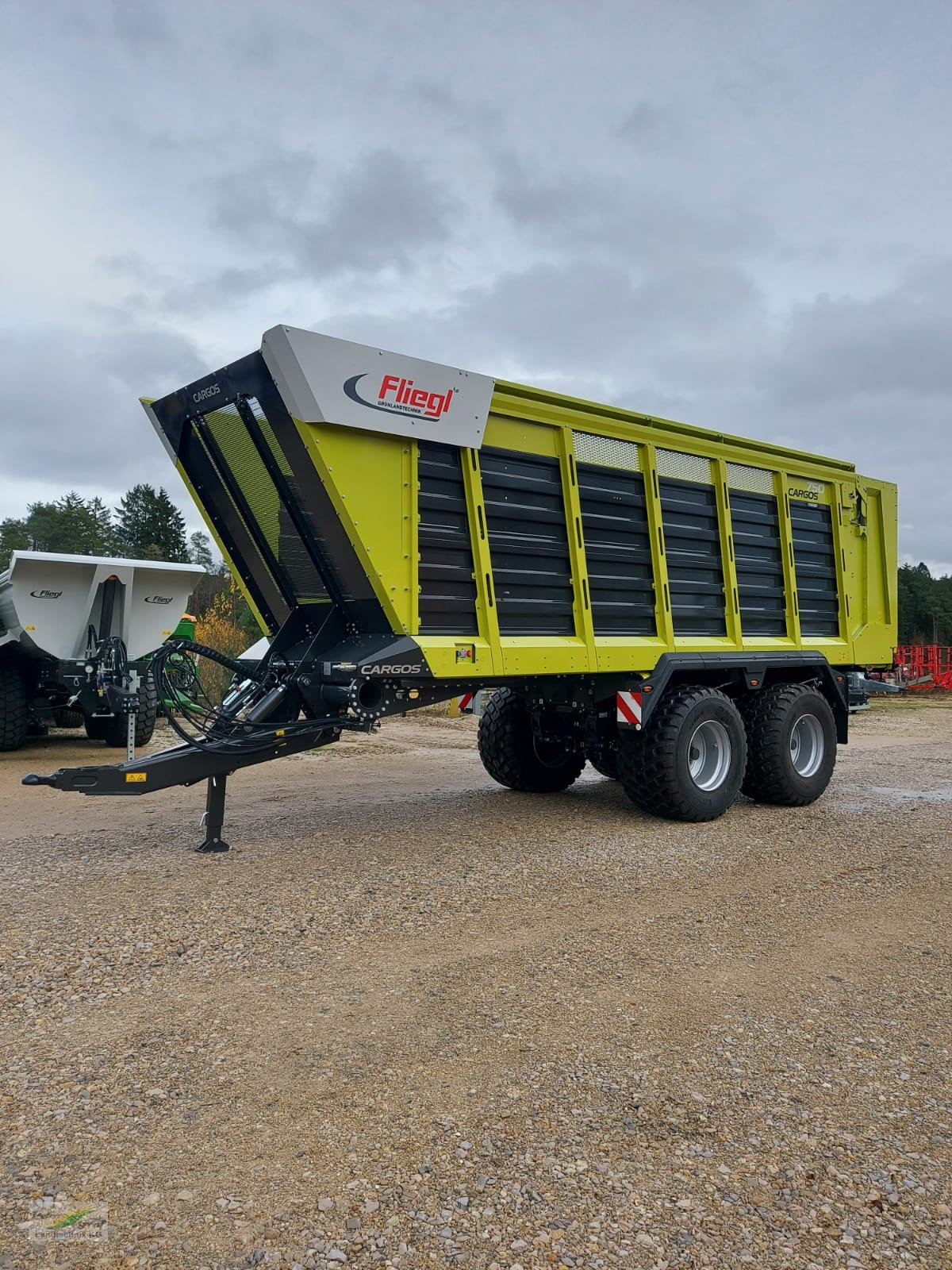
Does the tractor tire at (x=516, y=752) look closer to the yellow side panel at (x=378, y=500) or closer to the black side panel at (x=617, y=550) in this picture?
the black side panel at (x=617, y=550)

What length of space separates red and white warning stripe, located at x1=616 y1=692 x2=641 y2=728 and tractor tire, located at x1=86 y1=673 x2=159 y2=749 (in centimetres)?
591

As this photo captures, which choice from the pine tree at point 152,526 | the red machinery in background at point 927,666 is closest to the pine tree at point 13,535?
the pine tree at point 152,526

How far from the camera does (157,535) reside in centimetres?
6475

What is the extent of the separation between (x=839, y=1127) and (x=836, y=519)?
23.8ft

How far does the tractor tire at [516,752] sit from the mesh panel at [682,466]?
2.44m

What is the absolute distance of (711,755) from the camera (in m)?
7.86

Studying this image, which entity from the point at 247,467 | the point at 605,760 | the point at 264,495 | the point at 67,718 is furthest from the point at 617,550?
the point at 67,718

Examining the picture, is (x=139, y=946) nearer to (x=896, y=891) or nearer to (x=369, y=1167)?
(x=369, y=1167)

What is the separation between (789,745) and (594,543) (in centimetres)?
269

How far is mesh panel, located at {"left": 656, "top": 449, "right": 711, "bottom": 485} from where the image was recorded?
25.5 feet

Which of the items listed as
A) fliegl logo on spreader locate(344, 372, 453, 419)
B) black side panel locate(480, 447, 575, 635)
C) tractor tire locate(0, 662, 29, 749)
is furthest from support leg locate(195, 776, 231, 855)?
tractor tire locate(0, 662, 29, 749)

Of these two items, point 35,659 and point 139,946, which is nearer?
point 139,946

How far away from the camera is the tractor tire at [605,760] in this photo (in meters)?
8.21

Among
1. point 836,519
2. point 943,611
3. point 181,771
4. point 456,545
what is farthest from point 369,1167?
point 943,611
